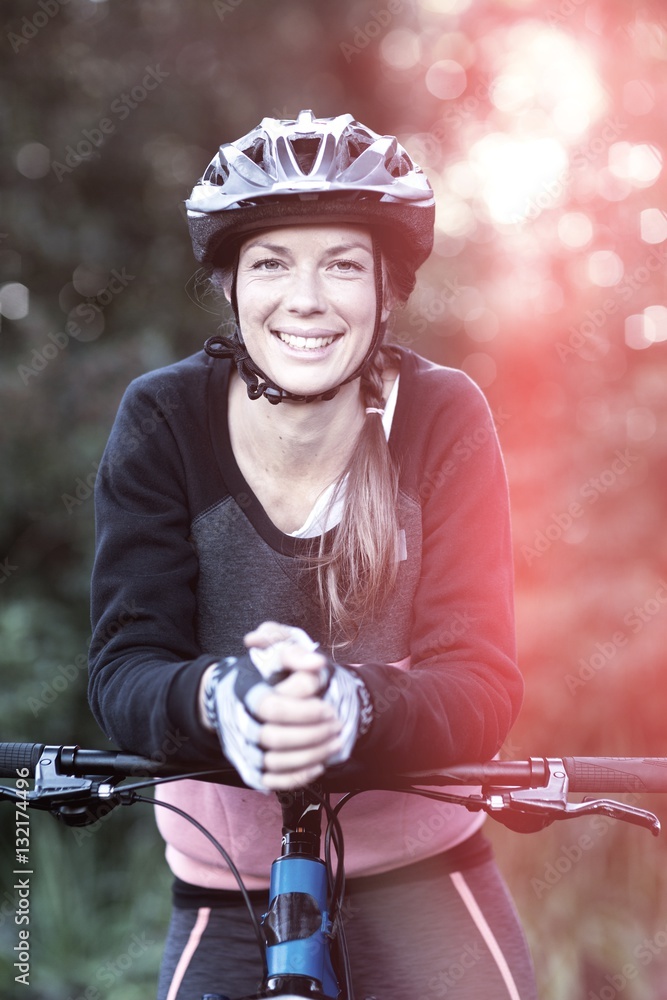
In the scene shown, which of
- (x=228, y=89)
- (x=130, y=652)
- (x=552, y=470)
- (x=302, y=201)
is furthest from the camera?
(x=228, y=89)

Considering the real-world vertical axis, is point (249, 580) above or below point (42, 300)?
below

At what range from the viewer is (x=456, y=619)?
198 centimetres

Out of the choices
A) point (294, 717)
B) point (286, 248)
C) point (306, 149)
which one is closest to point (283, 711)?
point (294, 717)

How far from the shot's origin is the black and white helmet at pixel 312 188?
2107 millimetres

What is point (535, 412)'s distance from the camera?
4.84 m

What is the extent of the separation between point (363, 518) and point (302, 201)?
676 mm

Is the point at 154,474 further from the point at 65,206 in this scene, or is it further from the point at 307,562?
the point at 65,206

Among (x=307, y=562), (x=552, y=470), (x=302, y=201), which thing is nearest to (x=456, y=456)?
(x=307, y=562)

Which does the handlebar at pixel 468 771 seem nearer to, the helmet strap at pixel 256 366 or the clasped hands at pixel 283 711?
the clasped hands at pixel 283 711

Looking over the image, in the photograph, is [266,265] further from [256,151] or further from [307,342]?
[256,151]

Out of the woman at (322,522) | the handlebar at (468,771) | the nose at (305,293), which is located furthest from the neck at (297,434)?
the handlebar at (468,771)

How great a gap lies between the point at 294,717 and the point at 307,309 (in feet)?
3.31

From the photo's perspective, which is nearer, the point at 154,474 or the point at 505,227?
the point at 154,474

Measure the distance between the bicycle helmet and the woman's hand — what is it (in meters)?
0.92
